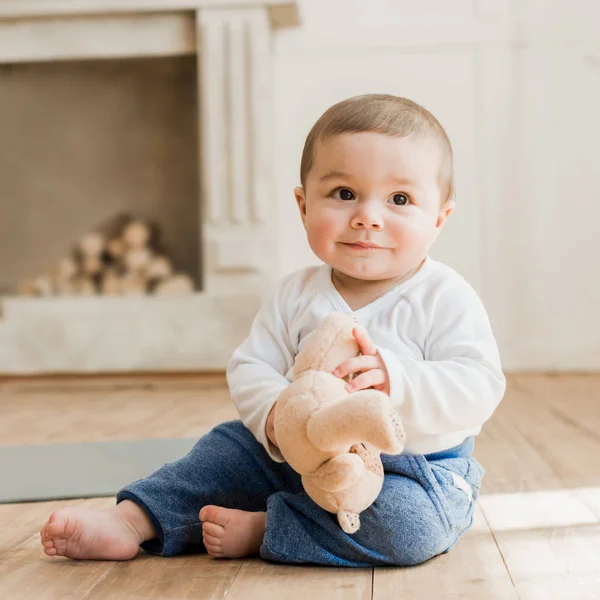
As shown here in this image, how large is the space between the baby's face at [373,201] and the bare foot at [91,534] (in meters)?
0.32

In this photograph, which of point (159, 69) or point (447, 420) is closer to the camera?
point (447, 420)

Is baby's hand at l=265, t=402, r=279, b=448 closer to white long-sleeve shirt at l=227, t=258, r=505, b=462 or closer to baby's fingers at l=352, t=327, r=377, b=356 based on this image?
white long-sleeve shirt at l=227, t=258, r=505, b=462

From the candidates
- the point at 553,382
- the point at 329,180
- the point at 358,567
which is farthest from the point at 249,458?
the point at 553,382

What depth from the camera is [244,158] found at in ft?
8.59

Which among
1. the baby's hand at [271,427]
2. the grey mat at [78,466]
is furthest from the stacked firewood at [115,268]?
the baby's hand at [271,427]

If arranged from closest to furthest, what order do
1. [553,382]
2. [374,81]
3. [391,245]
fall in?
[391,245]
[553,382]
[374,81]

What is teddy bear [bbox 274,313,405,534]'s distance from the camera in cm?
68

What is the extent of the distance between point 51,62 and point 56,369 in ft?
3.27

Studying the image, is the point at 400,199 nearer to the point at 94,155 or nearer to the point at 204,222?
the point at 204,222

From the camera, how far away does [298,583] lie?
784mm

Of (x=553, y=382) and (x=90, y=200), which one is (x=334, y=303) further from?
(x=90, y=200)

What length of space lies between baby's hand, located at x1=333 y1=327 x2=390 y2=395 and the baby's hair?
20 cm

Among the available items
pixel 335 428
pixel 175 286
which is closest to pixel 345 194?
pixel 335 428

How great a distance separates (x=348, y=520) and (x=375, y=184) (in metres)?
0.31
